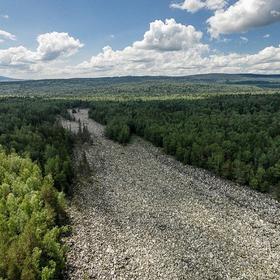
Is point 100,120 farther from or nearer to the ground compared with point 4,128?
nearer to the ground

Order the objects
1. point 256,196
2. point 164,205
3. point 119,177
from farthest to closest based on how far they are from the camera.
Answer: point 119,177 → point 256,196 → point 164,205

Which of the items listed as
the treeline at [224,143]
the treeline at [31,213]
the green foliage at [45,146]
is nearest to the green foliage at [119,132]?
the treeline at [224,143]

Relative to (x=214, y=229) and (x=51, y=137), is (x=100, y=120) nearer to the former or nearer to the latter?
(x=51, y=137)

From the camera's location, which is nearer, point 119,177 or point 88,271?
point 88,271

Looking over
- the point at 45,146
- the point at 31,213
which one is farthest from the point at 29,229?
the point at 45,146

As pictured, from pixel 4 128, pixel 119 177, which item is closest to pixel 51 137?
pixel 4 128

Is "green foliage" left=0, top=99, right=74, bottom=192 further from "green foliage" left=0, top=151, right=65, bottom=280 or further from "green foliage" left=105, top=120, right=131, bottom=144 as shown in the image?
"green foliage" left=105, top=120, right=131, bottom=144

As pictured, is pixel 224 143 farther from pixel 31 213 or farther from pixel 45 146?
pixel 31 213
